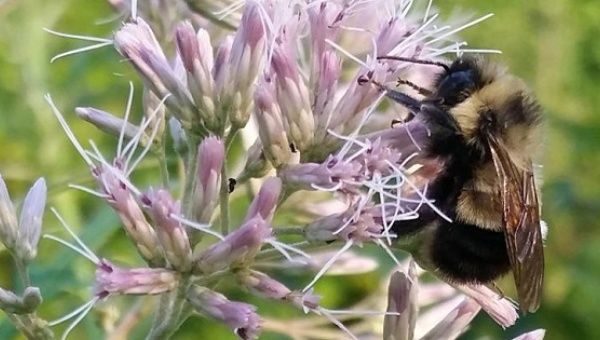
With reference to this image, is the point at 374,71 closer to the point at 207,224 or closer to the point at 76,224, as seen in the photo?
the point at 207,224

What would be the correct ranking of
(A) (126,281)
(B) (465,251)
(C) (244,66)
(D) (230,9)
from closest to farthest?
(A) (126,281), (C) (244,66), (B) (465,251), (D) (230,9)

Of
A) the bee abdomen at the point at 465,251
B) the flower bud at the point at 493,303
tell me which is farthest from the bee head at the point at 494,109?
the flower bud at the point at 493,303

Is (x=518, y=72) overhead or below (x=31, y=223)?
below

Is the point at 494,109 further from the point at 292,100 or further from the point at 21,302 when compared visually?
the point at 21,302

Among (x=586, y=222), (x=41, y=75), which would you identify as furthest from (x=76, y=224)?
(x=586, y=222)

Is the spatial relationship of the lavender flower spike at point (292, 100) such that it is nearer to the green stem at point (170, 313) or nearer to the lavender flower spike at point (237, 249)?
the lavender flower spike at point (237, 249)

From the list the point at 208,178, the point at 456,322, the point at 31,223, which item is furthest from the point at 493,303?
the point at 31,223

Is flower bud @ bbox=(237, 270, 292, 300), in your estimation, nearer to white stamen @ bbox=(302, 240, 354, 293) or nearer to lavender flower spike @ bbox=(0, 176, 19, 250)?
white stamen @ bbox=(302, 240, 354, 293)

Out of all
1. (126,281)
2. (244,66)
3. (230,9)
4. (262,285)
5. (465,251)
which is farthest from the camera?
(230,9)
